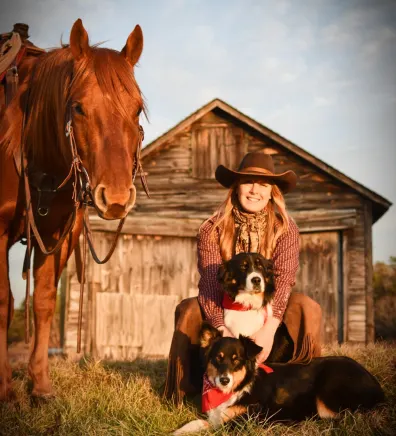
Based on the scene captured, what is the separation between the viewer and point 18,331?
624 inches

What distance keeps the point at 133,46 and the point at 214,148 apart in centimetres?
807

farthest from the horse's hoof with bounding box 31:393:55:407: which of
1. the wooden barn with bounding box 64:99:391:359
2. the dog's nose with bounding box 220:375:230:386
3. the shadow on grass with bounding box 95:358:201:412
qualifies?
the wooden barn with bounding box 64:99:391:359

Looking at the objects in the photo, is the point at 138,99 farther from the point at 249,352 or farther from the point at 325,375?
the point at 325,375

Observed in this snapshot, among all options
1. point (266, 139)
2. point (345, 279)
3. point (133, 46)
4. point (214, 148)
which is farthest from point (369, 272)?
point (133, 46)

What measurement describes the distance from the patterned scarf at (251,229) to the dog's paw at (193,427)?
1542 millimetres

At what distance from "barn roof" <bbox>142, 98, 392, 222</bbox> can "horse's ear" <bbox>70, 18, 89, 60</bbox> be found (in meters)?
7.84

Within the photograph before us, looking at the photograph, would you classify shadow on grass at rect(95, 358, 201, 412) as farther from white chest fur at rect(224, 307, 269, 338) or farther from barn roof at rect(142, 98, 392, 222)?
barn roof at rect(142, 98, 392, 222)

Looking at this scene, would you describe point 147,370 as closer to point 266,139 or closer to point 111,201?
point 111,201

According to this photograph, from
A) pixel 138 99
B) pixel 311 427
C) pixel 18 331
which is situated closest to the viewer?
pixel 311 427

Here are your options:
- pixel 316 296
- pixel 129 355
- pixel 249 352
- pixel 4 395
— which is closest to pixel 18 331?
pixel 129 355

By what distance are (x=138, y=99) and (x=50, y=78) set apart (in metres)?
0.82

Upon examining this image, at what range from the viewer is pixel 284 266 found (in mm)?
4434

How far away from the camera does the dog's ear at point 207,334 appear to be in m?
3.94

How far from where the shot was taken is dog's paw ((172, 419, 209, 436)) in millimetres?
3478
